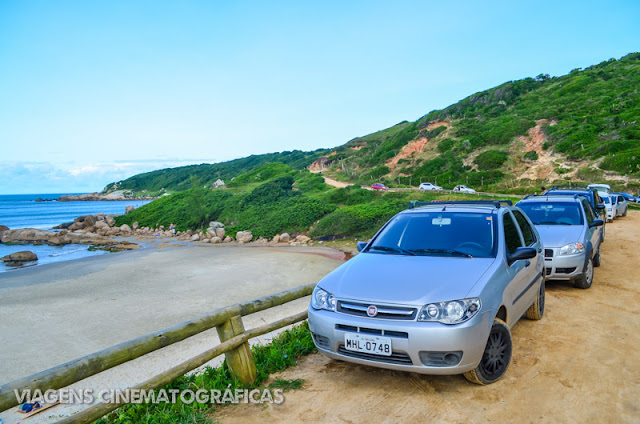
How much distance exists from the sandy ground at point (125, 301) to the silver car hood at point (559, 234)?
5.45m

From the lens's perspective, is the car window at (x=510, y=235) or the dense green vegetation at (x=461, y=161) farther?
the dense green vegetation at (x=461, y=161)

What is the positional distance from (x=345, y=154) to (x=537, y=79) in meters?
37.6

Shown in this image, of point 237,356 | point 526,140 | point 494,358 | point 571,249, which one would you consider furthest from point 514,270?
point 526,140

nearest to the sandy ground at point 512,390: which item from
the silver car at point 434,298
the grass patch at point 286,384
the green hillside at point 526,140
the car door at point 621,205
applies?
the grass patch at point 286,384

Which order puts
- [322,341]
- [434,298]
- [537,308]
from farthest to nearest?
[537,308]
[322,341]
[434,298]

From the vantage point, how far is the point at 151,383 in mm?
3553

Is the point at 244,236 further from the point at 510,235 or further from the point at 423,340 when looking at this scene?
the point at 423,340

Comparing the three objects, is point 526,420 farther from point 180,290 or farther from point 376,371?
point 180,290

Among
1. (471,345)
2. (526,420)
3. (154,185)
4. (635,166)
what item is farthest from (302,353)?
(154,185)

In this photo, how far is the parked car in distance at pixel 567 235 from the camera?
759 centimetres

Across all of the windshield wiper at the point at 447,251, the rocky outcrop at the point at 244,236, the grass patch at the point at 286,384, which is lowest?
the rocky outcrop at the point at 244,236

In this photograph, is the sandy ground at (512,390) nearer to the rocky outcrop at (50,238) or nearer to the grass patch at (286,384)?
the grass patch at (286,384)

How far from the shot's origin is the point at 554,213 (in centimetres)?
907

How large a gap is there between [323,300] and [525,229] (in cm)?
332
